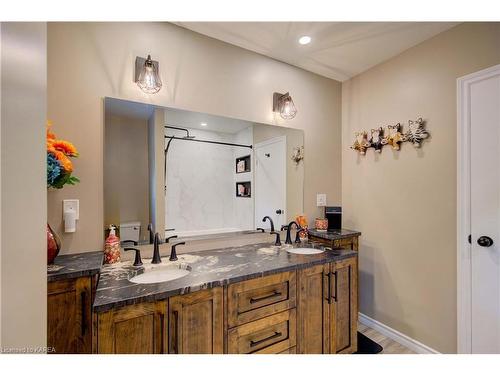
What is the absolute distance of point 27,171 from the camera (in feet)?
1.73

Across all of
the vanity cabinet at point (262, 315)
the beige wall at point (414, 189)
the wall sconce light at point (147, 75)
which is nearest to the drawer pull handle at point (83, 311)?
the vanity cabinet at point (262, 315)

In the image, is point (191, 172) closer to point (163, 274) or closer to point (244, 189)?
point (244, 189)

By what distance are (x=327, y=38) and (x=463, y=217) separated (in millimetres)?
1684

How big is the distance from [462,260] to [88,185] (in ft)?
8.46

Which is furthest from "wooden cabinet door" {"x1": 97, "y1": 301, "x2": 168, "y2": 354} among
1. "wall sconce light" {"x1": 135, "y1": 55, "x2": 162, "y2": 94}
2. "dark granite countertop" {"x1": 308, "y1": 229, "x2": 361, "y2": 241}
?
"dark granite countertop" {"x1": 308, "y1": 229, "x2": 361, "y2": 241}

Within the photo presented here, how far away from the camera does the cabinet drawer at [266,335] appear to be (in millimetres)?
1301

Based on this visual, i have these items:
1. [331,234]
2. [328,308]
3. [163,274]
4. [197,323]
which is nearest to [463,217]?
[331,234]

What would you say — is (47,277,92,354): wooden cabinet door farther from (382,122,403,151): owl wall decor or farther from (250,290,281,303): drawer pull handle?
(382,122,403,151): owl wall decor

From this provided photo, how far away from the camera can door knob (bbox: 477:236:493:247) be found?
1.59 metres

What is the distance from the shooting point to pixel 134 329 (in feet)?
3.45

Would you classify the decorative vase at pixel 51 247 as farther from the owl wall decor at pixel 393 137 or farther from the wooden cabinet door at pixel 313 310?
the owl wall decor at pixel 393 137

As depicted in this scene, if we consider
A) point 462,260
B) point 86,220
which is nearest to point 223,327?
point 86,220

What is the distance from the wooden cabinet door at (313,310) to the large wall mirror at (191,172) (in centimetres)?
68

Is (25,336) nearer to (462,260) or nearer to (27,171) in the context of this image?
(27,171)
